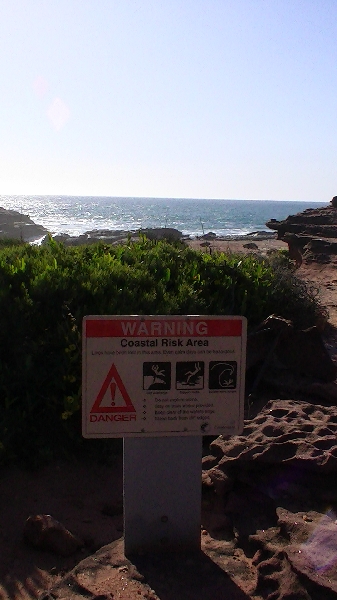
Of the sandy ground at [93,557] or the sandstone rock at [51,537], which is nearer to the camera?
the sandy ground at [93,557]

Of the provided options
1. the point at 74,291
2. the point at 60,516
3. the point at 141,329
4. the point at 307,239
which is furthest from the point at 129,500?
the point at 307,239

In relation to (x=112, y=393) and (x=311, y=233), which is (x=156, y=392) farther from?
A: (x=311, y=233)

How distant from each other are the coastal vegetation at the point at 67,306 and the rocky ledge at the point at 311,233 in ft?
32.8

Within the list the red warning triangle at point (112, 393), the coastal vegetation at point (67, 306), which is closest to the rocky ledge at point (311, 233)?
the coastal vegetation at point (67, 306)

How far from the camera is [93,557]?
3.19m

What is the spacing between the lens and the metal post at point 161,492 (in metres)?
3.15

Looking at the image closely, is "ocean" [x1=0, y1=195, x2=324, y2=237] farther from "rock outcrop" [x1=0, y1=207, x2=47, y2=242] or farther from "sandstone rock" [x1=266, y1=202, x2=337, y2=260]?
"rock outcrop" [x1=0, y1=207, x2=47, y2=242]

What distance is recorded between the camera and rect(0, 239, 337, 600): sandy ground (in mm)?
2920

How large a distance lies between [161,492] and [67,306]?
7.80ft

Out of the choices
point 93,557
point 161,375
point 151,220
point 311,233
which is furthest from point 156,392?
point 151,220

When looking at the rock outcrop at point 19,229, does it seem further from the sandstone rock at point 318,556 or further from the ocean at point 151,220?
the sandstone rock at point 318,556

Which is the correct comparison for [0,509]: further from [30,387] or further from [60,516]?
[30,387]

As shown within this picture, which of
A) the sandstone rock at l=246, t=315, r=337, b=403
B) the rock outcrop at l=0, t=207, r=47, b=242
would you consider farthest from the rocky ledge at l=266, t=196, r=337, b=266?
the rock outcrop at l=0, t=207, r=47, b=242

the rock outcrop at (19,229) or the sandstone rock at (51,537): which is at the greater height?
the sandstone rock at (51,537)
